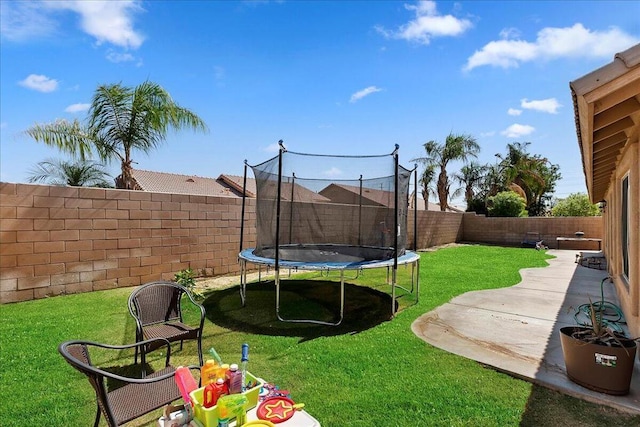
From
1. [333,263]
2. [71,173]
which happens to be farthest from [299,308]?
[71,173]

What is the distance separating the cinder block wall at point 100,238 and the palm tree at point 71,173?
9.29 ft

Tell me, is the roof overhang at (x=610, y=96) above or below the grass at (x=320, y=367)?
above

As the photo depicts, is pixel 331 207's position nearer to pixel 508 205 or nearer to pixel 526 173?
pixel 508 205

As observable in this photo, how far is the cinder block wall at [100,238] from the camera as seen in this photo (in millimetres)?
4430

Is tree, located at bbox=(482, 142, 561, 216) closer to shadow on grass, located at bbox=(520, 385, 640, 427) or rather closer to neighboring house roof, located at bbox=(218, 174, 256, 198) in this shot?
neighboring house roof, located at bbox=(218, 174, 256, 198)

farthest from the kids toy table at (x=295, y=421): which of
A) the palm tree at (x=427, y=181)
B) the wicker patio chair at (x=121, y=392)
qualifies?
the palm tree at (x=427, y=181)

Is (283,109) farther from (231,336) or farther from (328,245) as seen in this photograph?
(231,336)

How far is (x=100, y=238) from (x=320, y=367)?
13.8ft

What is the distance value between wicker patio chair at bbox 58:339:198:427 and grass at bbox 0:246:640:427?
0.41 metres

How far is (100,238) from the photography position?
5.16m

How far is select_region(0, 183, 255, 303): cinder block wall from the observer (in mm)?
4430

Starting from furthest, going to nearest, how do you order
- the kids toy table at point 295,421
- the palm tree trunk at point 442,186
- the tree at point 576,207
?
the palm tree trunk at point 442,186
the tree at point 576,207
the kids toy table at point 295,421

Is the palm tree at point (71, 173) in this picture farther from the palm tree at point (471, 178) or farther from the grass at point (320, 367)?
the palm tree at point (471, 178)

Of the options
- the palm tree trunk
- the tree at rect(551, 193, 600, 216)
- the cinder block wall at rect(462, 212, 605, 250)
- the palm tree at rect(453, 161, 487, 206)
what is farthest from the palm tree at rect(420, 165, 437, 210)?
the tree at rect(551, 193, 600, 216)
